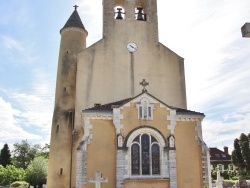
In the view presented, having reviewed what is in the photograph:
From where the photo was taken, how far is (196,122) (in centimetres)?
1841

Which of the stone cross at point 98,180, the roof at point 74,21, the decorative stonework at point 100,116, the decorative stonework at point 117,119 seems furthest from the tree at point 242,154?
the stone cross at point 98,180

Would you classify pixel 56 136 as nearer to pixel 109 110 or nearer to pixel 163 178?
pixel 109 110

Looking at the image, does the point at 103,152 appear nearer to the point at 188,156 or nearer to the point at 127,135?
the point at 127,135

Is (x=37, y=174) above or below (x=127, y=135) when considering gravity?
below

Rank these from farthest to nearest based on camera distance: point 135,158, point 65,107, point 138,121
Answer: point 65,107, point 138,121, point 135,158

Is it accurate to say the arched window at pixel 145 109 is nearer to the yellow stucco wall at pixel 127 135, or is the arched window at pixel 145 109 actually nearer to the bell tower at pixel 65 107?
the yellow stucco wall at pixel 127 135

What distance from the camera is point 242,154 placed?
4362 cm

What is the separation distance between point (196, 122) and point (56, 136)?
10.5m

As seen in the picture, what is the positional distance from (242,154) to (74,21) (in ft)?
102

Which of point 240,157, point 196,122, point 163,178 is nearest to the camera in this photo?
point 163,178

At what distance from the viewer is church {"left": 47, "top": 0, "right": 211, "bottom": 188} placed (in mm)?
16844

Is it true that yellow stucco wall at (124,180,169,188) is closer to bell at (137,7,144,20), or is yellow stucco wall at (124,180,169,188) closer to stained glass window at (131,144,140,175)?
stained glass window at (131,144,140,175)

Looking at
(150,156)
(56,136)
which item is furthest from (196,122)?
(56,136)

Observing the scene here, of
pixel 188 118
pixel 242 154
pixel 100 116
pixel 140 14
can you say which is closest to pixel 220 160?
pixel 242 154
